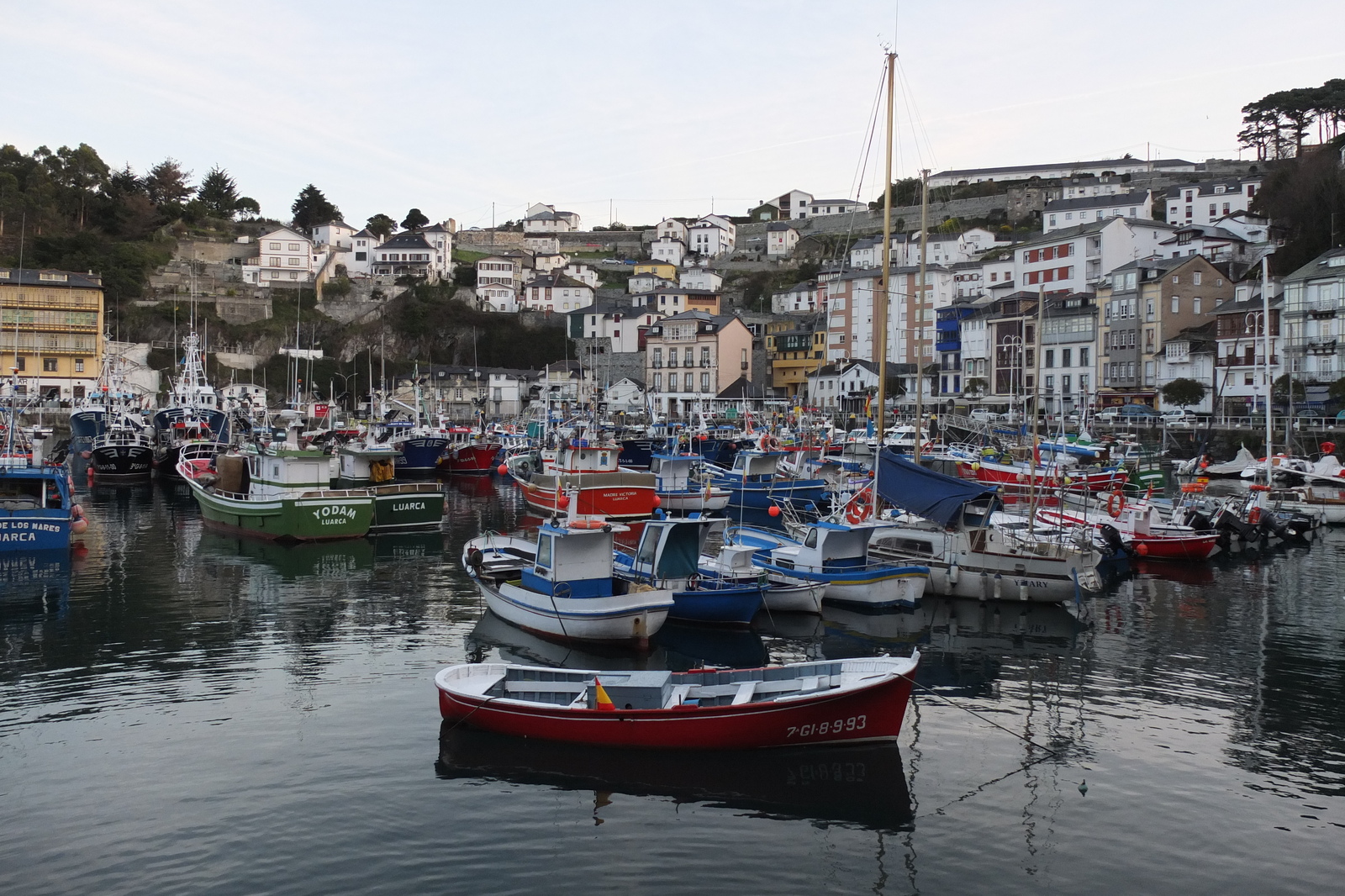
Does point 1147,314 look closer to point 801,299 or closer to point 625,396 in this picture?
point 801,299

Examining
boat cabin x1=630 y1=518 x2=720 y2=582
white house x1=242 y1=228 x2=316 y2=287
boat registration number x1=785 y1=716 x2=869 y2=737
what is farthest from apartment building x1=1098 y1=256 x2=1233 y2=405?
white house x1=242 y1=228 x2=316 y2=287

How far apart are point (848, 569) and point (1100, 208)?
83575 millimetres

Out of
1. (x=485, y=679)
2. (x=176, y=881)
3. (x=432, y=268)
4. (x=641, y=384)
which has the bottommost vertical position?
(x=176, y=881)

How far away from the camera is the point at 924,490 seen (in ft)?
85.2

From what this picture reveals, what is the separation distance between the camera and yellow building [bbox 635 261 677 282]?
122750 mm

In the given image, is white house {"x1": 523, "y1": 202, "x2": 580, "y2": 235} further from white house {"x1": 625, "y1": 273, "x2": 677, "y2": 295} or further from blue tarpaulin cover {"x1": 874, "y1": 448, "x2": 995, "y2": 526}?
blue tarpaulin cover {"x1": 874, "y1": 448, "x2": 995, "y2": 526}

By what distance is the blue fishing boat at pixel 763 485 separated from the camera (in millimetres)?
40719

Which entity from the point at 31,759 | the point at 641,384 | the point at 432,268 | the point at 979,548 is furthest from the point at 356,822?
the point at 432,268

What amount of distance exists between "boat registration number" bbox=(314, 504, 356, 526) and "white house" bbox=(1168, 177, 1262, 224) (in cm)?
8927

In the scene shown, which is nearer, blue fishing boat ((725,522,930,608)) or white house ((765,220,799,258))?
blue fishing boat ((725,522,930,608))

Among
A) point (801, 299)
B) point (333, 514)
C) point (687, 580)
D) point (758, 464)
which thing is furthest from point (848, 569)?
point (801, 299)

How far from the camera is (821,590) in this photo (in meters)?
23.9

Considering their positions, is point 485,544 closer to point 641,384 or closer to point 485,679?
point 485,679

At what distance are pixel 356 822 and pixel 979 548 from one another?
58.1ft
